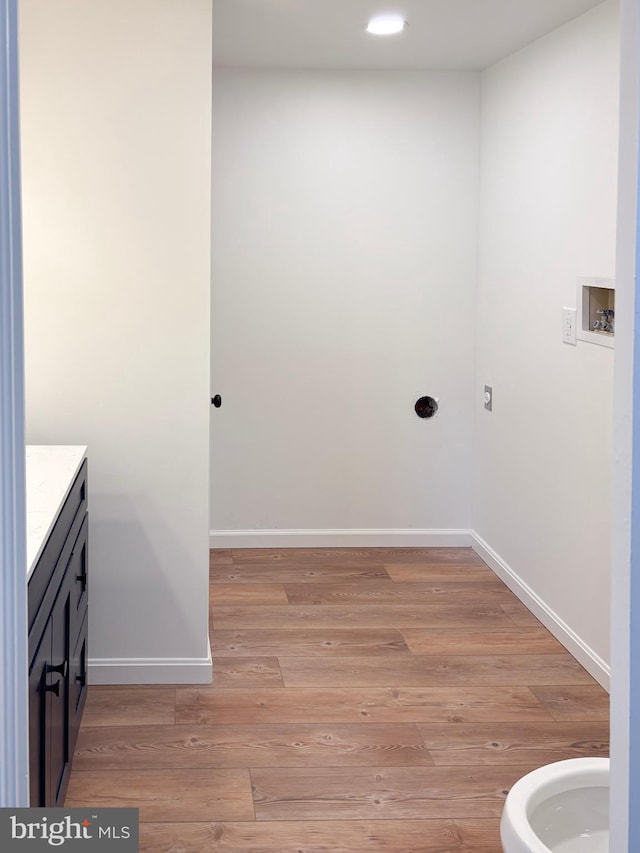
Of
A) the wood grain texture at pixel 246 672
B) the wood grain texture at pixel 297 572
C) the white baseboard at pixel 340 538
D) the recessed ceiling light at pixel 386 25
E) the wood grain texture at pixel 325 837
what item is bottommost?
the wood grain texture at pixel 325 837

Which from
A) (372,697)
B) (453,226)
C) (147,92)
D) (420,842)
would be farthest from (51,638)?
(453,226)

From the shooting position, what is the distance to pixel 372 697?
10.7ft

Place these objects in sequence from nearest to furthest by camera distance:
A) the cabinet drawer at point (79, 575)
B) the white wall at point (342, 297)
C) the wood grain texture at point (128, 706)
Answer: the cabinet drawer at point (79, 575)
the wood grain texture at point (128, 706)
the white wall at point (342, 297)

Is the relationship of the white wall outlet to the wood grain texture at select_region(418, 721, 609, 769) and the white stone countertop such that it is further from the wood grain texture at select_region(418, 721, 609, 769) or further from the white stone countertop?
the white stone countertop

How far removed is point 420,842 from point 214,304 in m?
2.90

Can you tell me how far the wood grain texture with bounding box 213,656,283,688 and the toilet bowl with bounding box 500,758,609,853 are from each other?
1.59 m

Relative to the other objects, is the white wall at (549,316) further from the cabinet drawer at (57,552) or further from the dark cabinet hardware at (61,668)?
the dark cabinet hardware at (61,668)

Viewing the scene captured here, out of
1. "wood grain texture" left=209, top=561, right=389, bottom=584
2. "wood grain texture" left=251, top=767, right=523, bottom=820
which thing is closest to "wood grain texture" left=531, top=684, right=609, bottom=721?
"wood grain texture" left=251, top=767, right=523, bottom=820

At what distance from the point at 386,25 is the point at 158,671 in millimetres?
2493

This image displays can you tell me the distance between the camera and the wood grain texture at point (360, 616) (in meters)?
3.94

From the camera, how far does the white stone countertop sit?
80.3 inches

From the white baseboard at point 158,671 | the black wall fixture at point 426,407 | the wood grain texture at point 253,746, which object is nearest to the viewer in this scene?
the wood grain texture at point 253,746

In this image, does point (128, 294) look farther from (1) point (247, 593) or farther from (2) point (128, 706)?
(1) point (247, 593)

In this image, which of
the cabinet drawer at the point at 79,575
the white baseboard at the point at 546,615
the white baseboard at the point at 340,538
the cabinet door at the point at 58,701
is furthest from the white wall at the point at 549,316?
the cabinet door at the point at 58,701
